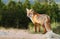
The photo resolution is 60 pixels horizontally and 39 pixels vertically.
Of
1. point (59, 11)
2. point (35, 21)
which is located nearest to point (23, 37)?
point (35, 21)

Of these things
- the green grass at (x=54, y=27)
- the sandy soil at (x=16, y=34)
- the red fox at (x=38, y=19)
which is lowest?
the sandy soil at (x=16, y=34)

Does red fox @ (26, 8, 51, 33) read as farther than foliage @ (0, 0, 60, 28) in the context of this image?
No

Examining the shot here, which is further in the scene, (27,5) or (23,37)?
(27,5)

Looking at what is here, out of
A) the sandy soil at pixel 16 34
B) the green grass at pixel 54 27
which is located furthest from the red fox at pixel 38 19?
the sandy soil at pixel 16 34

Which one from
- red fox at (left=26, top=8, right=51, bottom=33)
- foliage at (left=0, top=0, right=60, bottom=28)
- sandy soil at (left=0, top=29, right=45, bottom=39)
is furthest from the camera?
foliage at (left=0, top=0, right=60, bottom=28)

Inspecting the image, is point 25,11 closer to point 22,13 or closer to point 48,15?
point 22,13

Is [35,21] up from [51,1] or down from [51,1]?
down

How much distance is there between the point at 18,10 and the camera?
6156mm

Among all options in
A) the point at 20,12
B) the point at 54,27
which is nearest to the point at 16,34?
the point at 20,12

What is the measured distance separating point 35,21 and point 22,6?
459 mm

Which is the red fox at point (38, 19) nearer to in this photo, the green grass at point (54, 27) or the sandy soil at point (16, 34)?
the green grass at point (54, 27)

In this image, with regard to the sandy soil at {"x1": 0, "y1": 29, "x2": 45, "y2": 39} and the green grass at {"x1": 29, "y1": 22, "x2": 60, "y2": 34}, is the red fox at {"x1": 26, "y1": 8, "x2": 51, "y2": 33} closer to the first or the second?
the green grass at {"x1": 29, "y1": 22, "x2": 60, "y2": 34}

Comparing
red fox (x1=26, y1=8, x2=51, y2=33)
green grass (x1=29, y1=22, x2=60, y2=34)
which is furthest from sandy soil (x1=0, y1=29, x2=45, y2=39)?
red fox (x1=26, y1=8, x2=51, y2=33)

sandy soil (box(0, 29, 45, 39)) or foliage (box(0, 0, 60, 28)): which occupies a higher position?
foliage (box(0, 0, 60, 28))
